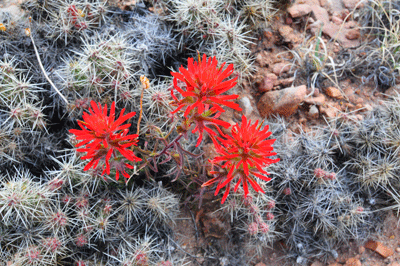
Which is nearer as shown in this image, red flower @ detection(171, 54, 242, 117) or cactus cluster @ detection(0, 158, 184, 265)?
red flower @ detection(171, 54, 242, 117)

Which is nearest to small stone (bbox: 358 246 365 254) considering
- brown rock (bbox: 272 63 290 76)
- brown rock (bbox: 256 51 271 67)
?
brown rock (bbox: 272 63 290 76)

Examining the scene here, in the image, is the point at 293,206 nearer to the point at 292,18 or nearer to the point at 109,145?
the point at 109,145

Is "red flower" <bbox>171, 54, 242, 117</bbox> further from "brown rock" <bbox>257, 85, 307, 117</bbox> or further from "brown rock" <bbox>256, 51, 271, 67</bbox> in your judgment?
"brown rock" <bbox>256, 51, 271, 67</bbox>

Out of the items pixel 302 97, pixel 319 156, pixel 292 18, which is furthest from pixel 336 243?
pixel 292 18

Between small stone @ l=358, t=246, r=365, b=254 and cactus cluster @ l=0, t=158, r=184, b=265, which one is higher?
cactus cluster @ l=0, t=158, r=184, b=265

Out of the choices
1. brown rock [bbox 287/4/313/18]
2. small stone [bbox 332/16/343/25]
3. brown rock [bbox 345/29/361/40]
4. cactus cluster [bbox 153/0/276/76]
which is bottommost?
brown rock [bbox 345/29/361/40]

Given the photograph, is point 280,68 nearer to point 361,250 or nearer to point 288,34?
point 288,34
